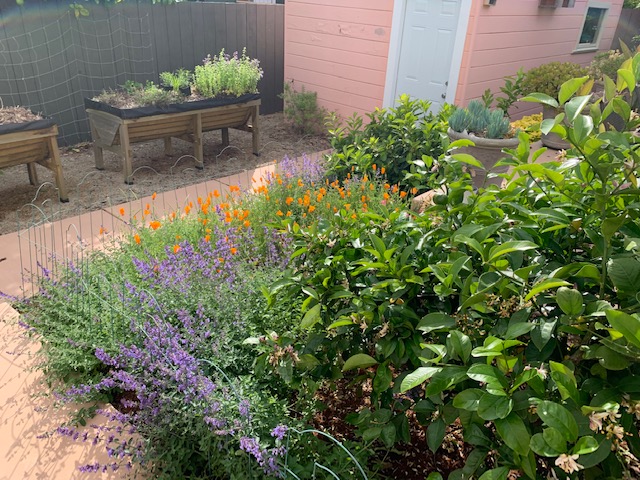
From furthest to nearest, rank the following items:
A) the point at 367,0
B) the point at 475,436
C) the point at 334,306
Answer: the point at 367,0, the point at 334,306, the point at 475,436

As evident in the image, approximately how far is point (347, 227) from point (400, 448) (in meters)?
0.95

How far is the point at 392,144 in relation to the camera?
14.0 ft

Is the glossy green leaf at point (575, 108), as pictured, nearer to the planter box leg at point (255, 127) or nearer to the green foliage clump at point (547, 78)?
the planter box leg at point (255, 127)

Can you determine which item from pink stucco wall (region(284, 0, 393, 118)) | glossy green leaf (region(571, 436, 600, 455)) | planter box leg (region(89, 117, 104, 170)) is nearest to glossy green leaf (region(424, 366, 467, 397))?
glossy green leaf (region(571, 436, 600, 455))

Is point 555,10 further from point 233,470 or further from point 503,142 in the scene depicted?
point 233,470

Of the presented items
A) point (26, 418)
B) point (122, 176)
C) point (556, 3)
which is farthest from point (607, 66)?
point (26, 418)

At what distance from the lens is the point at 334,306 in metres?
1.52

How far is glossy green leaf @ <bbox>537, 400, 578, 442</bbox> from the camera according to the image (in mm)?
836

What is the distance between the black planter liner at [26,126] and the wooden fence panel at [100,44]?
73.8 inches

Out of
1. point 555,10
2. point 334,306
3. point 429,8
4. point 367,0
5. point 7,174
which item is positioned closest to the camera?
point 334,306

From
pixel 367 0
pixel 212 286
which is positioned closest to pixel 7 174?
pixel 212 286

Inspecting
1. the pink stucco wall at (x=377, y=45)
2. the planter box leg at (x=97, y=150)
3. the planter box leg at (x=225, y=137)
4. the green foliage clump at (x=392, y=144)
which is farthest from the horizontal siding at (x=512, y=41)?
the planter box leg at (x=97, y=150)

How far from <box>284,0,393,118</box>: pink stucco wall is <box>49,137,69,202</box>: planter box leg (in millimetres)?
3902

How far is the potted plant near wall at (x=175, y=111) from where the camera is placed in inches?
202
